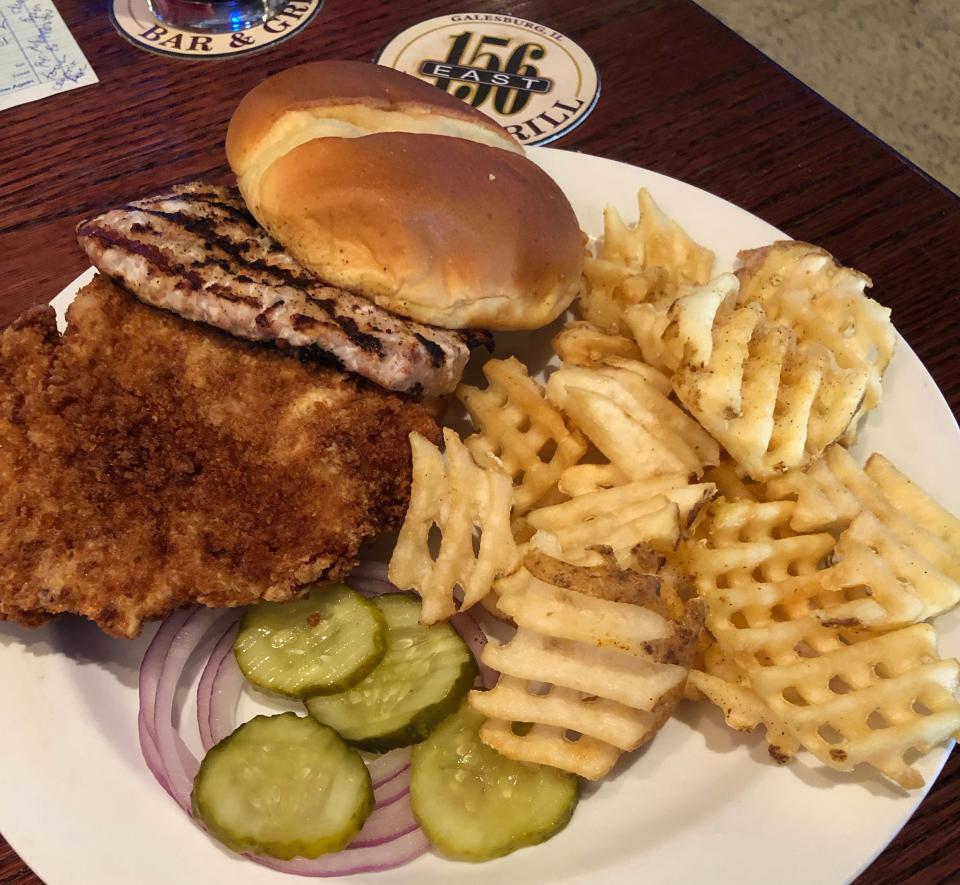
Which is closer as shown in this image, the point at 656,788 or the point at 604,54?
the point at 656,788

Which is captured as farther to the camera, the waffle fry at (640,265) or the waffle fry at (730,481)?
the waffle fry at (640,265)

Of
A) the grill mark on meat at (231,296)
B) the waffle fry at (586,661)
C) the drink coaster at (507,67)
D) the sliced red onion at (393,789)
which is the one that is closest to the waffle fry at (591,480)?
the waffle fry at (586,661)

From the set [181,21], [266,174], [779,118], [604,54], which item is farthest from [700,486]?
[181,21]

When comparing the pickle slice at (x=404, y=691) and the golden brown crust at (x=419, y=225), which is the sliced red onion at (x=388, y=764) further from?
the golden brown crust at (x=419, y=225)

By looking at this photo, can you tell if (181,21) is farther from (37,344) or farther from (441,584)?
(441,584)

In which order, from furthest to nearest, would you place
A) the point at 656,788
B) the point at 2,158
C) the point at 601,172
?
the point at 2,158 < the point at 601,172 < the point at 656,788

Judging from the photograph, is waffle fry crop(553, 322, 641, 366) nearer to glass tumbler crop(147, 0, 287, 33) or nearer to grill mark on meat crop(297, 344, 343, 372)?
grill mark on meat crop(297, 344, 343, 372)

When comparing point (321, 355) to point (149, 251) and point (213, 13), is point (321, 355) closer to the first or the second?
point (149, 251)
